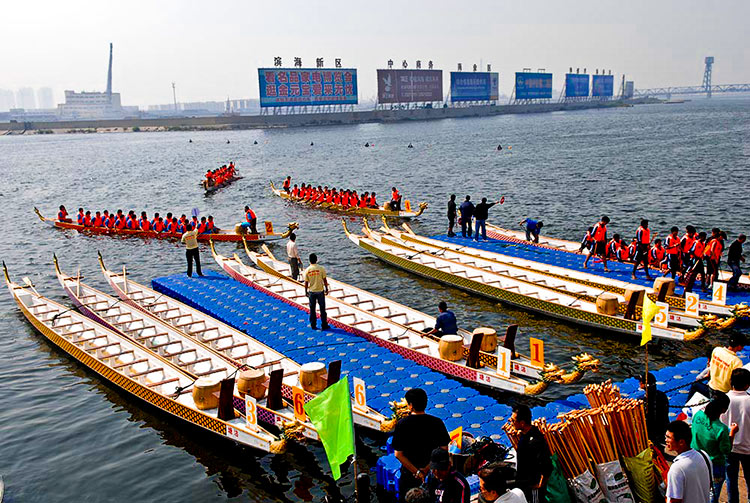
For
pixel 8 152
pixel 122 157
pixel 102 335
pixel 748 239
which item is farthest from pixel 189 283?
pixel 8 152

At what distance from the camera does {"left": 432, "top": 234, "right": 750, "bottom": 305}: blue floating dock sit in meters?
19.3

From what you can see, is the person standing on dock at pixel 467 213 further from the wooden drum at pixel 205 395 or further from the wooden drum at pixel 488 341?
the wooden drum at pixel 205 395

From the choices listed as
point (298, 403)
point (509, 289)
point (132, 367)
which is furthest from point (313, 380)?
point (509, 289)

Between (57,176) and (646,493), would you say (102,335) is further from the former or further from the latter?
(57,176)

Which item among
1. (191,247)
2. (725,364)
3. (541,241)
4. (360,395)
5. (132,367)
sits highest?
(725,364)

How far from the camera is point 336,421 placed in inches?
326

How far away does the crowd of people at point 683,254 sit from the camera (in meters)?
18.8

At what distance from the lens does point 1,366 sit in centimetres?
1881

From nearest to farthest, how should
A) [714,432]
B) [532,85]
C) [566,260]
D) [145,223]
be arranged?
[714,432], [566,260], [145,223], [532,85]

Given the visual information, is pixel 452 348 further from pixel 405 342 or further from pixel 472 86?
pixel 472 86

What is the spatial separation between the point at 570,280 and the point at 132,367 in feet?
48.5

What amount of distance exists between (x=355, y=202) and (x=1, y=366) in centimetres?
2537

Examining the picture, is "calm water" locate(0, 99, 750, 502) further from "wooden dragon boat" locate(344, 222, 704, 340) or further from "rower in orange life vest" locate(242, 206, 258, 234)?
"rower in orange life vest" locate(242, 206, 258, 234)

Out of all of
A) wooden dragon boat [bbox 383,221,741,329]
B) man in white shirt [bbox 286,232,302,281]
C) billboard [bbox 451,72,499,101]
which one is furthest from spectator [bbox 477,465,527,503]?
billboard [bbox 451,72,499,101]
